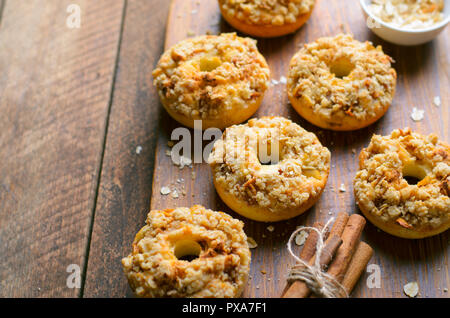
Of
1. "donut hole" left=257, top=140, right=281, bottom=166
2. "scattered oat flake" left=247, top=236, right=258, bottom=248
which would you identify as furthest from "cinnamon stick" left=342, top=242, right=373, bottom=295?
"donut hole" left=257, top=140, right=281, bottom=166

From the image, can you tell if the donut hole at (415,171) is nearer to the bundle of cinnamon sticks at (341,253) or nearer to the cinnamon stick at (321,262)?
the bundle of cinnamon sticks at (341,253)

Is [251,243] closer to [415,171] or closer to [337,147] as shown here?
[337,147]

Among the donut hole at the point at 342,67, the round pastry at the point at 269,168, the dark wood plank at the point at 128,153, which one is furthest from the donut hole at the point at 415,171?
the dark wood plank at the point at 128,153

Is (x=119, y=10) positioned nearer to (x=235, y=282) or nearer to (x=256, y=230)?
(x=256, y=230)

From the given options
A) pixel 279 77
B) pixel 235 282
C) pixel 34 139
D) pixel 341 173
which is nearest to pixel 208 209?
pixel 235 282

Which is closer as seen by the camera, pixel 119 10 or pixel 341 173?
pixel 341 173
